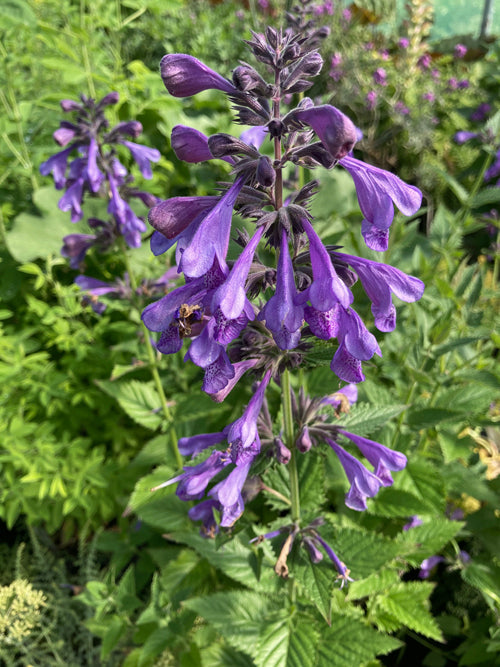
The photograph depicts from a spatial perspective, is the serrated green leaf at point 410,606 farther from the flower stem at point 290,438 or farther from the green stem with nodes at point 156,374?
the green stem with nodes at point 156,374

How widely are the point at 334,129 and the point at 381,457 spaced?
2.80 ft

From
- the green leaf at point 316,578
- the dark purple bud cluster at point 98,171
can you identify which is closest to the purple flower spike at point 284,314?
the green leaf at point 316,578

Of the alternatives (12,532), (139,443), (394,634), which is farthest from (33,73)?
(394,634)

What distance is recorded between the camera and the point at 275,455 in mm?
1276

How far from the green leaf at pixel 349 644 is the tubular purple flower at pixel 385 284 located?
3.57 feet

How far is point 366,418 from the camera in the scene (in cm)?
136

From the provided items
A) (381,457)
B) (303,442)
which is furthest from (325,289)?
(381,457)

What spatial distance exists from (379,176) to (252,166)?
0.26 m

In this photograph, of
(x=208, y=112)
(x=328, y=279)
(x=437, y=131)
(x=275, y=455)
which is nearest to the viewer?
(x=328, y=279)

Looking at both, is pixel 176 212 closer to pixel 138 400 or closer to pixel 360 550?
pixel 360 550

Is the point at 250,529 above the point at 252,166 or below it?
below

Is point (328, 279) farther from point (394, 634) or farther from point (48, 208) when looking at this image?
point (48, 208)

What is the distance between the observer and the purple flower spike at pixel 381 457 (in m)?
1.27

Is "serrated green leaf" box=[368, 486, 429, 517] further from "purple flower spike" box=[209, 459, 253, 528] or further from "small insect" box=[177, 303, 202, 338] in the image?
"small insect" box=[177, 303, 202, 338]
